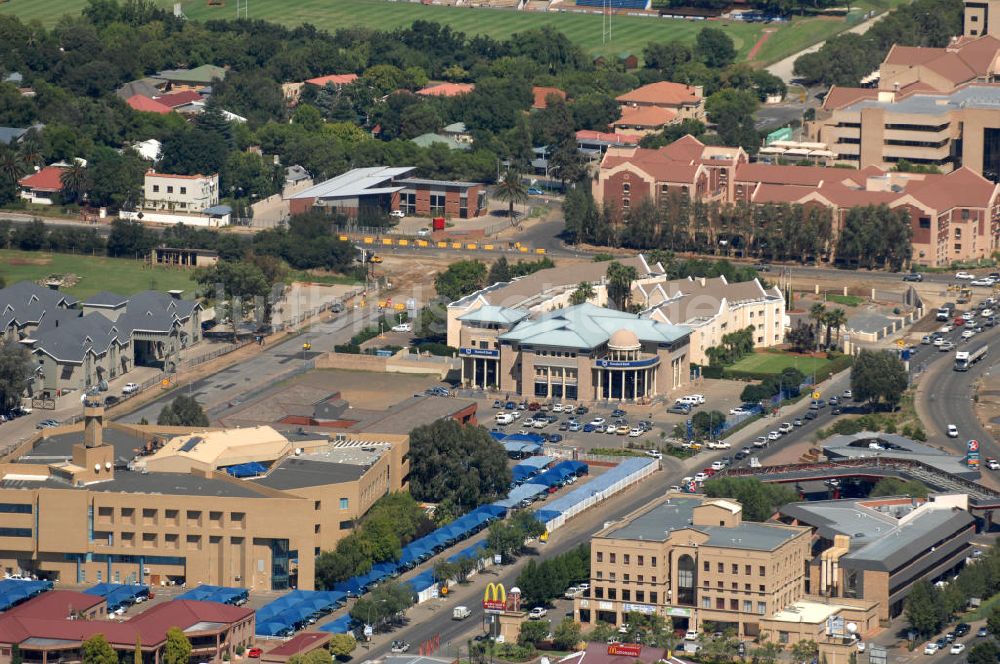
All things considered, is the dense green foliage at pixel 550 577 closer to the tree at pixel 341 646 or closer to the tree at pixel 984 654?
the tree at pixel 341 646

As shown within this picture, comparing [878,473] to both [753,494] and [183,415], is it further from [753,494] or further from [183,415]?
[183,415]

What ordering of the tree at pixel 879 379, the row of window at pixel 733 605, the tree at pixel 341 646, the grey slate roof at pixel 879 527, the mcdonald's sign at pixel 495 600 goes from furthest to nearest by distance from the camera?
the tree at pixel 879 379, the grey slate roof at pixel 879 527, the row of window at pixel 733 605, the mcdonald's sign at pixel 495 600, the tree at pixel 341 646

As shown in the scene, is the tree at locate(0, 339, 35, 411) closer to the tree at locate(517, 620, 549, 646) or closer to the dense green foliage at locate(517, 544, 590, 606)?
the dense green foliage at locate(517, 544, 590, 606)

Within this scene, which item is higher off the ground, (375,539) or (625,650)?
(375,539)

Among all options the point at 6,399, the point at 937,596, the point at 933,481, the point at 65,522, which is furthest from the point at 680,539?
the point at 6,399

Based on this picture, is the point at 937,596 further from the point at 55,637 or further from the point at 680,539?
the point at 55,637

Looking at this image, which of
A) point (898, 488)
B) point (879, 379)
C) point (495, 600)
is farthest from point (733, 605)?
point (879, 379)

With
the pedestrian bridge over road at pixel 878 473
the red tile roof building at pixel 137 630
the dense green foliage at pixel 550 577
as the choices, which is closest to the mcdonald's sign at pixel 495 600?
the dense green foliage at pixel 550 577
